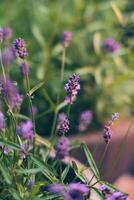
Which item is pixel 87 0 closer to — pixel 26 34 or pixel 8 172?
pixel 26 34

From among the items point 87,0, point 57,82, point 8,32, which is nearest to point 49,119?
point 57,82

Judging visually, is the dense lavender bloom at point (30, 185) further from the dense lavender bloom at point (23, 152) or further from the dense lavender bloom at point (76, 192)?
the dense lavender bloom at point (76, 192)

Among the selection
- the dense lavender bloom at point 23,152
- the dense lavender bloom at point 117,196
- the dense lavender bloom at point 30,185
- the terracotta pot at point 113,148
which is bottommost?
the terracotta pot at point 113,148

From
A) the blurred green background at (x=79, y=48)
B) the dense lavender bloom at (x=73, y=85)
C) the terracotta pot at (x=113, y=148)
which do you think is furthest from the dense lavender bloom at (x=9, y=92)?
the blurred green background at (x=79, y=48)

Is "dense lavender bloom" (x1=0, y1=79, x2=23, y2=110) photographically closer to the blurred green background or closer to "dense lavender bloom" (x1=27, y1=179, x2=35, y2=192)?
"dense lavender bloom" (x1=27, y1=179, x2=35, y2=192)

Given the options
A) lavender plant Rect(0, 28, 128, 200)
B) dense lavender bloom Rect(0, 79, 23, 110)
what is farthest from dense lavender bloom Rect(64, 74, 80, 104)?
dense lavender bloom Rect(0, 79, 23, 110)

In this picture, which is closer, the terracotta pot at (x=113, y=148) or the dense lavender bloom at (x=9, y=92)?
the dense lavender bloom at (x=9, y=92)

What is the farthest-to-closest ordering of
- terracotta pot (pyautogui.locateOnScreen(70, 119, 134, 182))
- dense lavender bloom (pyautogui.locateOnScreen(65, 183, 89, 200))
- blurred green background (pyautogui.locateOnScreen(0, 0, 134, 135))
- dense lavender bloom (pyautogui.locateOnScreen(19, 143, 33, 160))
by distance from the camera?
blurred green background (pyautogui.locateOnScreen(0, 0, 134, 135)) < terracotta pot (pyautogui.locateOnScreen(70, 119, 134, 182)) < dense lavender bloom (pyautogui.locateOnScreen(19, 143, 33, 160)) < dense lavender bloom (pyautogui.locateOnScreen(65, 183, 89, 200))

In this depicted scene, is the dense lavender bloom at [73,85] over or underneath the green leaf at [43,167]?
over

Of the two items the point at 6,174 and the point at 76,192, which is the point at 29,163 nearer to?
the point at 6,174
